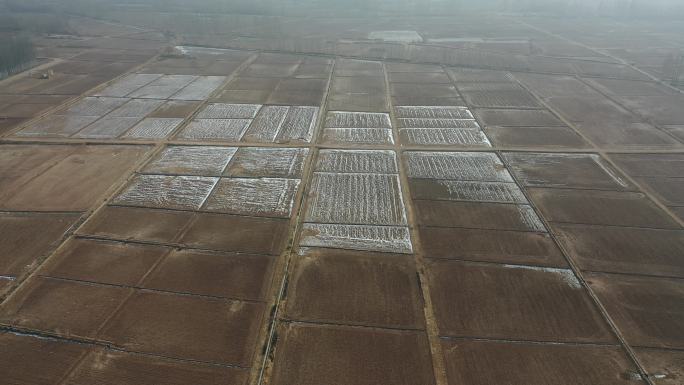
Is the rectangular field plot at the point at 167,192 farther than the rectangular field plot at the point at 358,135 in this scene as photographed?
No

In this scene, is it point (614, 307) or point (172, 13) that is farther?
point (172, 13)

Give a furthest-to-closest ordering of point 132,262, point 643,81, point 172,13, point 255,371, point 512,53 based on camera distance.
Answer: point 172,13 → point 512,53 → point 643,81 → point 132,262 → point 255,371

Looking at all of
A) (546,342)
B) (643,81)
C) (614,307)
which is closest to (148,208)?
(546,342)

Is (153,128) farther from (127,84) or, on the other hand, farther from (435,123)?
(435,123)

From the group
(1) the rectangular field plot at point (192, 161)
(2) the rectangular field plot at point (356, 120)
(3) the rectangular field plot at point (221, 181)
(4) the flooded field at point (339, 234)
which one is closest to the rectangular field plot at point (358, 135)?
(4) the flooded field at point (339, 234)

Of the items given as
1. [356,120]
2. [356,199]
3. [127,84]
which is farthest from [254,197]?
[127,84]

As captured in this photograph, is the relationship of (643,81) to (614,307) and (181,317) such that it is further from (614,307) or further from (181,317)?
(181,317)

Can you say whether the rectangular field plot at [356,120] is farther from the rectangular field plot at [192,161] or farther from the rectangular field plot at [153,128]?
the rectangular field plot at [153,128]

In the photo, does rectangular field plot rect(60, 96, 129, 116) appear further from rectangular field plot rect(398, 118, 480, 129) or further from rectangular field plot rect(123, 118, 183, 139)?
rectangular field plot rect(398, 118, 480, 129)
